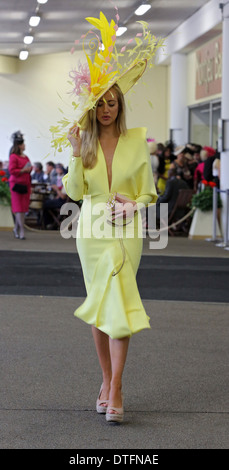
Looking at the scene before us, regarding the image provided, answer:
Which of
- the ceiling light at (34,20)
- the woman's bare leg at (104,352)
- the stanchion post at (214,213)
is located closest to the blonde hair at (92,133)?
the woman's bare leg at (104,352)

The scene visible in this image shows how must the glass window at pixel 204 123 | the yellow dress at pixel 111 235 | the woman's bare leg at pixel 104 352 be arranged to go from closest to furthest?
the yellow dress at pixel 111 235, the woman's bare leg at pixel 104 352, the glass window at pixel 204 123

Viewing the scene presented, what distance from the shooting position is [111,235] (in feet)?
13.6

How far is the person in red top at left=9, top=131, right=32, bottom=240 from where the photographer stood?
1332cm

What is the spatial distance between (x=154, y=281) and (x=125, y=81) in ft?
17.1

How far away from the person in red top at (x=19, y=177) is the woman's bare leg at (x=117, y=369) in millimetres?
9439

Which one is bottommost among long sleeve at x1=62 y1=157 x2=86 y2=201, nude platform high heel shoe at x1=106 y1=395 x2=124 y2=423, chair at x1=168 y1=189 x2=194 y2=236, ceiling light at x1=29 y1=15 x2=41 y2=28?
nude platform high heel shoe at x1=106 y1=395 x2=124 y2=423

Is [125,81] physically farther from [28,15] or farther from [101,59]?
[28,15]

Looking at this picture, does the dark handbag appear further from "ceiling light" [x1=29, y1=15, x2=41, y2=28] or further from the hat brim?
the hat brim

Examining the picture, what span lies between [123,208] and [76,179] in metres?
0.28

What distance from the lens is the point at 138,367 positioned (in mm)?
5184

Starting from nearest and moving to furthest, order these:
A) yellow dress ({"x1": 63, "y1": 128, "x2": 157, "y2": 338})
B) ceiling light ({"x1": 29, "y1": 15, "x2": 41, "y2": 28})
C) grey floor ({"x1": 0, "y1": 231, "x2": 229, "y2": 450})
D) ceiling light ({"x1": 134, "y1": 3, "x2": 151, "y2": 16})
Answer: grey floor ({"x1": 0, "y1": 231, "x2": 229, "y2": 450})
yellow dress ({"x1": 63, "y1": 128, "x2": 157, "y2": 338})
ceiling light ({"x1": 134, "y1": 3, "x2": 151, "y2": 16})
ceiling light ({"x1": 29, "y1": 15, "x2": 41, "y2": 28})

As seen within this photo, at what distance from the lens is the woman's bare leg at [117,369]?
4043 millimetres

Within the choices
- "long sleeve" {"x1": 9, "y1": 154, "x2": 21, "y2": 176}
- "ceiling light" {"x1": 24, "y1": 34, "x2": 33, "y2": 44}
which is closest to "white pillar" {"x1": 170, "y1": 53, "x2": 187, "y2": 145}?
"ceiling light" {"x1": 24, "y1": 34, "x2": 33, "y2": 44}

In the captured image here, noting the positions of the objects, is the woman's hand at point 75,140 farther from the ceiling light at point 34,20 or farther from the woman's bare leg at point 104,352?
the ceiling light at point 34,20
